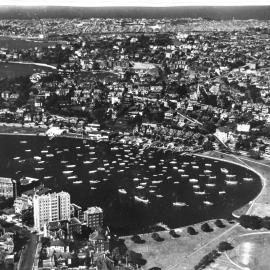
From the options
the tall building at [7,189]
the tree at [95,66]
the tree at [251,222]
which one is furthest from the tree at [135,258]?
the tree at [95,66]

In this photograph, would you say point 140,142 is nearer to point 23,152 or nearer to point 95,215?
point 23,152

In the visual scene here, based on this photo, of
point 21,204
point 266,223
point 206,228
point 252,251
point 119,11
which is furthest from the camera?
point 119,11

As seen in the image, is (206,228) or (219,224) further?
(219,224)

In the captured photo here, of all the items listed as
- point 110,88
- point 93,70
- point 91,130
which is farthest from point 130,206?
point 93,70

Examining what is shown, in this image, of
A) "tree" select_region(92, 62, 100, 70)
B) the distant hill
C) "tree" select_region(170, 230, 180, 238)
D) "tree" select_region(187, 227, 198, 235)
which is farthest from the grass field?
"tree" select_region(92, 62, 100, 70)

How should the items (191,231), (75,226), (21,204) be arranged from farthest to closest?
1. (21,204)
2. (191,231)
3. (75,226)

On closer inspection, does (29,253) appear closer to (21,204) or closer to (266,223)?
(21,204)

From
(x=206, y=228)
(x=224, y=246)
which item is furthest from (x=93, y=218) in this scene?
(x=224, y=246)

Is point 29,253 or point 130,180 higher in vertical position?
point 29,253
